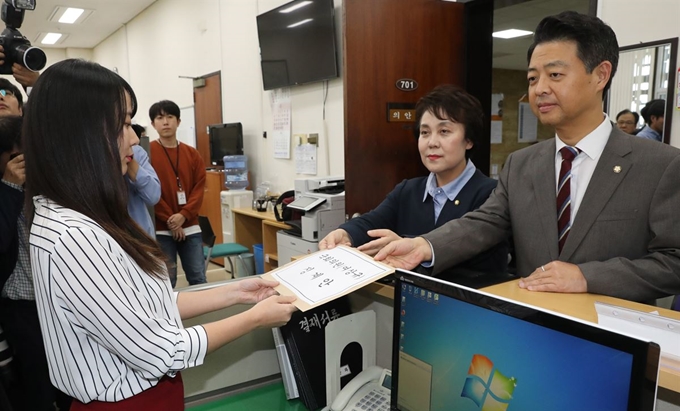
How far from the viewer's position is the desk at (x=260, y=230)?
13.4 feet

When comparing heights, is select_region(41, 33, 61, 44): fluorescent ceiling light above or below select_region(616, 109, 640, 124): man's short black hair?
above

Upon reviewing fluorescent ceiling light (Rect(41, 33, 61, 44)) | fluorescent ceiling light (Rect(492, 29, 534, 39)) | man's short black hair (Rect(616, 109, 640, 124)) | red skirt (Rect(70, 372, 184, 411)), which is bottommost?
red skirt (Rect(70, 372, 184, 411))

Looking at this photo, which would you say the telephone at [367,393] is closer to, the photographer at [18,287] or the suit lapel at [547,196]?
the suit lapel at [547,196]

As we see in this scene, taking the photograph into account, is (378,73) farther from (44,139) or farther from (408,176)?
(44,139)

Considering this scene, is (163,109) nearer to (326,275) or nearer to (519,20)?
(326,275)

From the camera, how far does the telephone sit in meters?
1.06

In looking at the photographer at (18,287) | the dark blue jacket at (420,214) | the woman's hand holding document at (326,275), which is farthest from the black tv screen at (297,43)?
the woman's hand holding document at (326,275)

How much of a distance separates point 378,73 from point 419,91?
0.34m

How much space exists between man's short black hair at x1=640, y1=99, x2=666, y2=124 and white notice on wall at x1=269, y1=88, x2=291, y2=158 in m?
3.04

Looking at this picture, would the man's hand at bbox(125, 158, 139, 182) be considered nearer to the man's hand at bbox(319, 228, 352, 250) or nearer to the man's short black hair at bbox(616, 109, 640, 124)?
the man's hand at bbox(319, 228, 352, 250)

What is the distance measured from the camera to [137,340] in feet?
2.75

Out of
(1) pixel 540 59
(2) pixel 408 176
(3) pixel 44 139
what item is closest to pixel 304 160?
(2) pixel 408 176

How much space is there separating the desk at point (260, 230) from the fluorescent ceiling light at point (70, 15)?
483 cm

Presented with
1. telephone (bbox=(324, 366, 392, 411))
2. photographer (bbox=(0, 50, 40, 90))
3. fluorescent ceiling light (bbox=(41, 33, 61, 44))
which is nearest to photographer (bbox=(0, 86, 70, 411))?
photographer (bbox=(0, 50, 40, 90))
